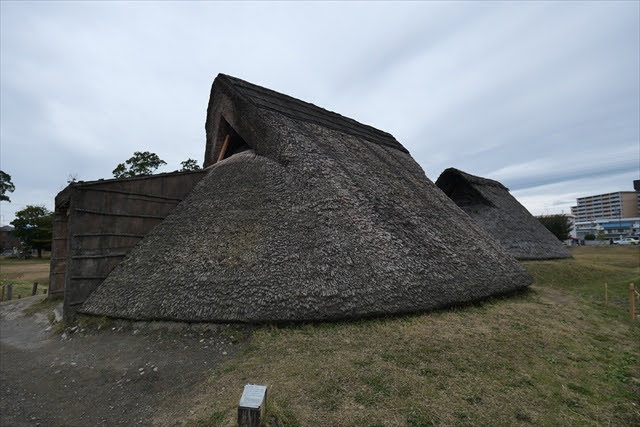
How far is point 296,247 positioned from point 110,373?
3.73 metres

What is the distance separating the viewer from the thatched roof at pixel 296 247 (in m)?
5.93

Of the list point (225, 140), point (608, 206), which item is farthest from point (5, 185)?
point (608, 206)

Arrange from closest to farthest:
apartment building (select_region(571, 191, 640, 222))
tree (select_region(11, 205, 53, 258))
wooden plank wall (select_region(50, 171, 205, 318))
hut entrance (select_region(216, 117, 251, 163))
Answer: wooden plank wall (select_region(50, 171, 205, 318)) < hut entrance (select_region(216, 117, 251, 163)) < tree (select_region(11, 205, 53, 258)) < apartment building (select_region(571, 191, 640, 222))

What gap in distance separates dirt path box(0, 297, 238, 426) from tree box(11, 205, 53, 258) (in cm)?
4325

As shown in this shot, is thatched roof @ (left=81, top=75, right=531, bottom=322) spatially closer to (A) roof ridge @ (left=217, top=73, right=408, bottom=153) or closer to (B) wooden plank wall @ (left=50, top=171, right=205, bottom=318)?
(A) roof ridge @ (left=217, top=73, right=408, bottom=153)

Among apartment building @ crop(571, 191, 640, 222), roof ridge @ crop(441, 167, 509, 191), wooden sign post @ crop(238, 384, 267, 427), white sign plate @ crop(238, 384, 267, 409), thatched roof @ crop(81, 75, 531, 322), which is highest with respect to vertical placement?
apartment building @ crop(571, 191, 640, 222)

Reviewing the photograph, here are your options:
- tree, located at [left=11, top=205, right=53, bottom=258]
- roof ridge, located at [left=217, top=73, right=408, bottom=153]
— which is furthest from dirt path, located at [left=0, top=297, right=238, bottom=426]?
tree, located at [left=11, top=205, right=53, bottom=258]

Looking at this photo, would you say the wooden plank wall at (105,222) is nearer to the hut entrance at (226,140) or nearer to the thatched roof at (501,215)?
the hut entrance at (226,140)

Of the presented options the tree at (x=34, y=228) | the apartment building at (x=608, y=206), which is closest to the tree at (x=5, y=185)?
the tree at (x=34, y=228)

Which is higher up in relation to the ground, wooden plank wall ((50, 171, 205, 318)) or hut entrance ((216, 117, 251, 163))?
hut entrance ((216, 117, 251, 163))

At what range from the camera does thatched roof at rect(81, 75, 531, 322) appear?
5926mm

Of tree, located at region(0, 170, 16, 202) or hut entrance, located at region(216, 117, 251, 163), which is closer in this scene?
hut entrance, located at region(216, 117, 251, 163)

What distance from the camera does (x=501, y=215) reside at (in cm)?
1812

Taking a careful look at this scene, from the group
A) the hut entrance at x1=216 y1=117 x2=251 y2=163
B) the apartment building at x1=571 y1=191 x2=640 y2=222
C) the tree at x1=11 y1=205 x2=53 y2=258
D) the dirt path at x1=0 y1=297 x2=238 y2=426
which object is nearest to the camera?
the dirt path at x1=0 y1=297 x2=238 y2=426
